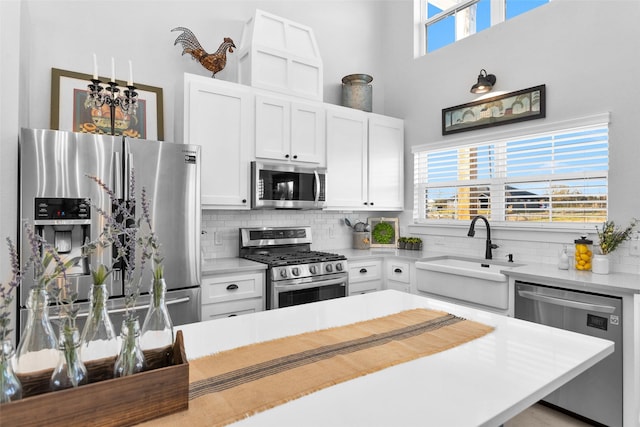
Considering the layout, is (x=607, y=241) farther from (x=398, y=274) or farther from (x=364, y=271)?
(x=364, y=271)

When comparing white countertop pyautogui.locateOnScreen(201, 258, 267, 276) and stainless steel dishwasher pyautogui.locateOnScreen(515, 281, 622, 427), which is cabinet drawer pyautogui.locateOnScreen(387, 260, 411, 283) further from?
white countertop pyautogui.locateOnScreen(201, 258, 267, 276)

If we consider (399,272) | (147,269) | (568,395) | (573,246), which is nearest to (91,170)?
(147,269)

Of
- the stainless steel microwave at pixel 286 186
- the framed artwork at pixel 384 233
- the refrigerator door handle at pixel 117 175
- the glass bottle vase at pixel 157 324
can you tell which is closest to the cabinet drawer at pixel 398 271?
the framed artwork at pixel 384 233

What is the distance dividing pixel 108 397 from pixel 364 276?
10.3 ft

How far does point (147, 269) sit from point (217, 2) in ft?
8.66

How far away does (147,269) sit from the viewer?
2.42 metres

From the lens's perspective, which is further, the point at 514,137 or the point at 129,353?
the point at 514,137

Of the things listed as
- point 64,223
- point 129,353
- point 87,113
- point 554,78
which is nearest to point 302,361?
point 129,353

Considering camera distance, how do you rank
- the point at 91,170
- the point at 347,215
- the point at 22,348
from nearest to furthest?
the point at 22,348
the point at 91,170
the point at 347,215

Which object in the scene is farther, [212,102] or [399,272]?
[399,272]

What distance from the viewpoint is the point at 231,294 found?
115 inches

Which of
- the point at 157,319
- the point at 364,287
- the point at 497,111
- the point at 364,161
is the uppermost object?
the point at 497,111

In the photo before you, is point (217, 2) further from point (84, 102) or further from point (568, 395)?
point (568, 395)

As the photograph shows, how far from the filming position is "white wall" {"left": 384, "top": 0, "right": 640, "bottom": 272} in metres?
2.80
